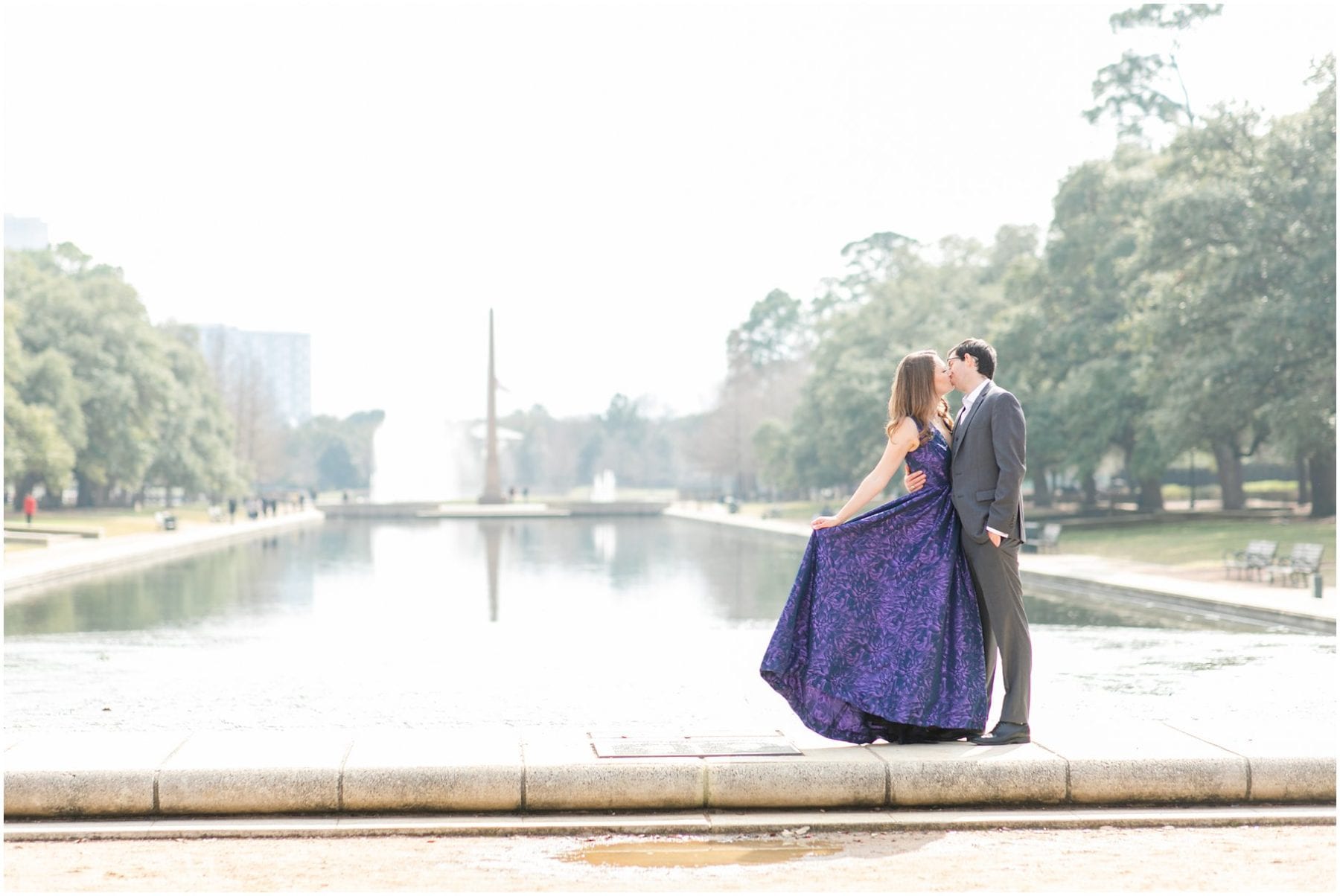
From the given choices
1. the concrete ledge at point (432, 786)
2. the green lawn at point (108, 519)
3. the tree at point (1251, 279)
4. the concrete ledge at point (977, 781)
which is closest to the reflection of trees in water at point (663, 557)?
the tree at point (1251, 279)

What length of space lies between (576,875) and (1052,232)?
44159 millimetres

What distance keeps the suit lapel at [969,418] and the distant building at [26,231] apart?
10809 cm

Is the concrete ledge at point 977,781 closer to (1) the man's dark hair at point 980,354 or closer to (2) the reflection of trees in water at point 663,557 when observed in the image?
(1) the man's dark hair at point 980,354

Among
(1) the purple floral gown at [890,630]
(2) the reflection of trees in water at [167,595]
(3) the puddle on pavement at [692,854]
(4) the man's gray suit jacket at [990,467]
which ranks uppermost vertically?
(4) the man's gray suit jacket at [990,467]

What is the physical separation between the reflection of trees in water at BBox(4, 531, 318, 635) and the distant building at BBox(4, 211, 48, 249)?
81.6 meters

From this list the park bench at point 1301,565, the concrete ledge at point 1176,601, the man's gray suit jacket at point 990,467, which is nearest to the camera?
the man's gray suit jacket at point 990,467

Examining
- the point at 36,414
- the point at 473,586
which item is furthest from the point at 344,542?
the point at 473,586

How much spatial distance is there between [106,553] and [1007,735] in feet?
101

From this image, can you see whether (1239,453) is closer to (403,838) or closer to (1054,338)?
(1054,338)

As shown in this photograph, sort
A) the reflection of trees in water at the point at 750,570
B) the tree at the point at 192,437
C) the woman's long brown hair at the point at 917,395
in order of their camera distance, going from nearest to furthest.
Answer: the woman's long brown hair at the point at 917,395 < the reflection of trees in water at the point at 750,570 < the tree at the point at 192,437

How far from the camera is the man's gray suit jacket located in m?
6.73

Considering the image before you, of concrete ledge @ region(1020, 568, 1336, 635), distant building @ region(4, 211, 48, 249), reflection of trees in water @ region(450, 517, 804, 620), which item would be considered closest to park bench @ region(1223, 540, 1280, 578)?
concrete ledge @ region(1020, 568, 1336, 635)

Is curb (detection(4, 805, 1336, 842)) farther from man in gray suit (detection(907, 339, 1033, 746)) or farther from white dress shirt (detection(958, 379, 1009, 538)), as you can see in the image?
white dress shirt (detection(958, 379, 1009, 538))

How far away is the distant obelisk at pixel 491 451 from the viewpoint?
76500mm
